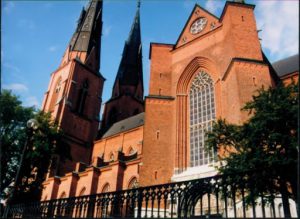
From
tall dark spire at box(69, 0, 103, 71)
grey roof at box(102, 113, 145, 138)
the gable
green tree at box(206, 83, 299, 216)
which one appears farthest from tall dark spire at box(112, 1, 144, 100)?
green tree at box(206, 83, 299, 216)

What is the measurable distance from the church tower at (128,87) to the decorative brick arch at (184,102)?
21.5m

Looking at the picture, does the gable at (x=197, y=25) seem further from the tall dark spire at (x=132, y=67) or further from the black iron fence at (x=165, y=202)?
the tall dark spire at (x=132, y=67)

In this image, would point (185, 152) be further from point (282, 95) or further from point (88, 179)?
point (88, 179)

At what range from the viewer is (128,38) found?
50.4 m

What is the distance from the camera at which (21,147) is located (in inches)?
732

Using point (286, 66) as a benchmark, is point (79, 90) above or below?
above

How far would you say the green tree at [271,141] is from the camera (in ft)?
25.0

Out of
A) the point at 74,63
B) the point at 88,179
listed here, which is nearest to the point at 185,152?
the point at 88,179

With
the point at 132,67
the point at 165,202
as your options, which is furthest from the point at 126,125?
the point at 165,202

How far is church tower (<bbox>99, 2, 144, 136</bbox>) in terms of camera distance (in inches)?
1662

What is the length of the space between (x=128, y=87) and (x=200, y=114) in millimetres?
28409

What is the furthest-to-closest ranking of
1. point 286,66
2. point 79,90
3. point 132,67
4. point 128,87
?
point 132,67
point 128,87
point 79,90
point 286,66

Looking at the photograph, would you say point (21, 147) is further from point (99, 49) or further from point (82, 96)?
point (99, 49)

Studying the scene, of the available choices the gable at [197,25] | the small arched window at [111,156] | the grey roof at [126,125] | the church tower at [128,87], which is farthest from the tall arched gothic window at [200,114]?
the church tower at [128,87]
